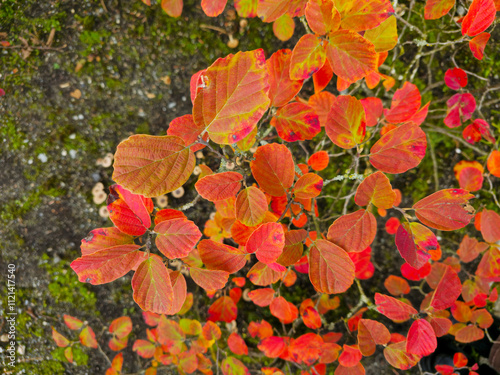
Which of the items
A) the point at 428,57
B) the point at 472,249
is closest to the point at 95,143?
the point at 428,57

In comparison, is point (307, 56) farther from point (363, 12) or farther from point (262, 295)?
point (262, 295)

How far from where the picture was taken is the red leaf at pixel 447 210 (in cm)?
77

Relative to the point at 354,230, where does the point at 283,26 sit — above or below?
above

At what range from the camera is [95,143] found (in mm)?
1484

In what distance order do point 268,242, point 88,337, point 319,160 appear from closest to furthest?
point 268,242 → point 319,160 → point 88,337

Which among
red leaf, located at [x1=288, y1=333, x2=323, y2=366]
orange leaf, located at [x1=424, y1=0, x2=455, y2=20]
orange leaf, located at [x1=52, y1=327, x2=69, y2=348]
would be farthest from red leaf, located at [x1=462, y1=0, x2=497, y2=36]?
orange leaf, located at [x1=52, y1=327, x2=69, y2=348]

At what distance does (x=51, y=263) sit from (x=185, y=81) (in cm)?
113

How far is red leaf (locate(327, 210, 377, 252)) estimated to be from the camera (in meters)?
0.80

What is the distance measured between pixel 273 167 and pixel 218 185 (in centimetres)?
15

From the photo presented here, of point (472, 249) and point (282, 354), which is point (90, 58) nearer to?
point (282, 354)

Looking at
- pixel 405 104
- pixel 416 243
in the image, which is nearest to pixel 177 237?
pixel 416 243

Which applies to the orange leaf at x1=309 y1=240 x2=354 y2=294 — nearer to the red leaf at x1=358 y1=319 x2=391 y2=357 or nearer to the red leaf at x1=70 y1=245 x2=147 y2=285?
the red leaf at x1=358 y1=319 x2=391 y2=357

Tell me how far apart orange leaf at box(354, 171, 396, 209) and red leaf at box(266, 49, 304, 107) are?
12.9 inches

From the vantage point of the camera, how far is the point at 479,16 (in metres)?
0.86
